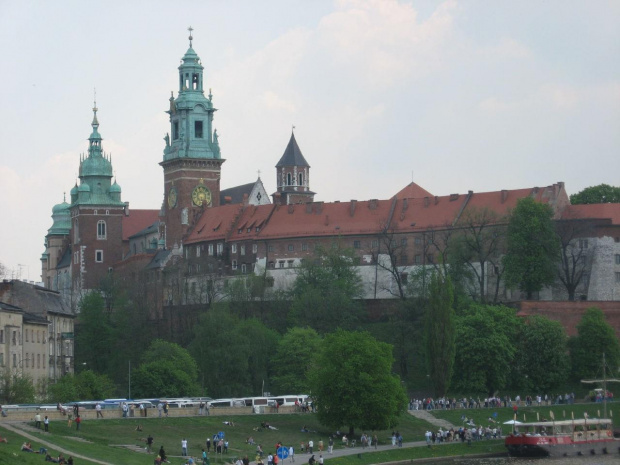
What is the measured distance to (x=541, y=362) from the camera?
11669cm

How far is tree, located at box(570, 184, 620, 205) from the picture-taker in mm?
157375

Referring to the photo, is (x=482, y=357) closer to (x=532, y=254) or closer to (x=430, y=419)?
(x=430, y=419)

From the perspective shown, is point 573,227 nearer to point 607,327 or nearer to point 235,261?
point 607,327

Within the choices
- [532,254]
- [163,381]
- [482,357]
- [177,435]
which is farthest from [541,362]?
[177,435]

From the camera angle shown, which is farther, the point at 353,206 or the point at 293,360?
the point at 353,206

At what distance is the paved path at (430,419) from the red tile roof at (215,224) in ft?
195

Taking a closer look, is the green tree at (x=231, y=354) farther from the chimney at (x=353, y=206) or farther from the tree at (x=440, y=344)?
the chimney at (x=353, y=206)

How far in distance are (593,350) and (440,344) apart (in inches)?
534

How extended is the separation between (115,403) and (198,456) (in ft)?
43.4

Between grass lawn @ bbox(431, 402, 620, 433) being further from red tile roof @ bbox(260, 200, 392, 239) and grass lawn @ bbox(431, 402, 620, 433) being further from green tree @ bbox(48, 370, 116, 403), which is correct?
red tile roof @ bbox(260, 200, 392, 239)

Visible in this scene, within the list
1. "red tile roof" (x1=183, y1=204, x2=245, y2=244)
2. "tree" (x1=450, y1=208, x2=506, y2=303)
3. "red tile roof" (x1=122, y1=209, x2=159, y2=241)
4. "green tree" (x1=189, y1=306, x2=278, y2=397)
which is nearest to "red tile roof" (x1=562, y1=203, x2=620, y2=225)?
"tree" (x1=450, y1=208, x2=506, y2=303)

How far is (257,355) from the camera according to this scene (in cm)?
12162

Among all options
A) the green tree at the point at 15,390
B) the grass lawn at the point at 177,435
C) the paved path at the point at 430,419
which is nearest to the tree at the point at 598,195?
the paved path at the point at 430,419

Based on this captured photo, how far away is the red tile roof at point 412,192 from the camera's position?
165875mm
